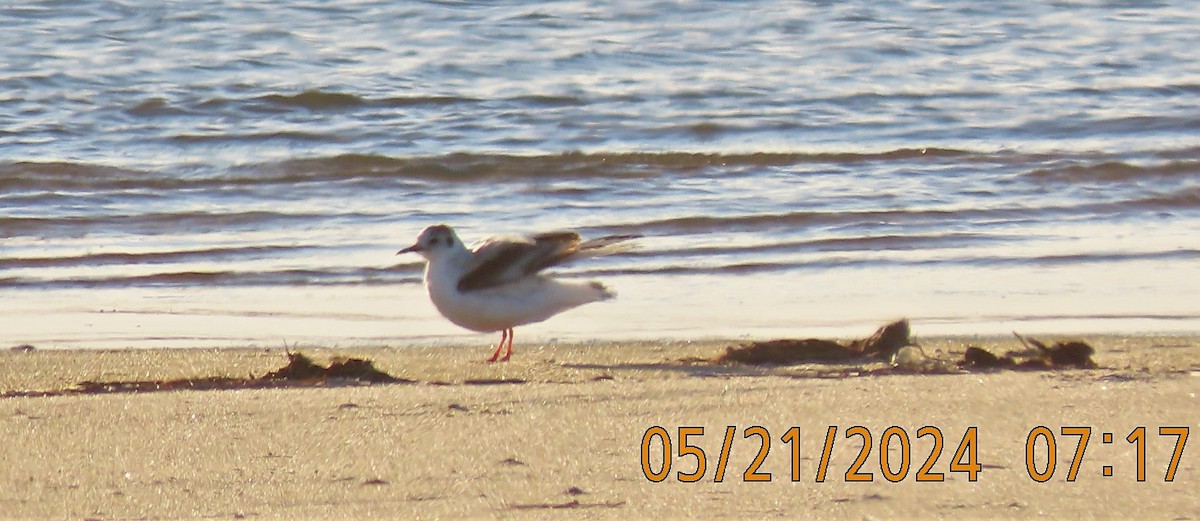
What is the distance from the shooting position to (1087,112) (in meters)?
11.2

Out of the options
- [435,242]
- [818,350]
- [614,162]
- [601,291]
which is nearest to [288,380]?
[435,242]

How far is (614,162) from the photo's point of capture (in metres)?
9.80

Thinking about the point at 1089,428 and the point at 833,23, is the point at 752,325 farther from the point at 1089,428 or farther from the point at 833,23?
the point at 833,23

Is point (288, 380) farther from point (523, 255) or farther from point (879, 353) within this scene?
point (879, 353)

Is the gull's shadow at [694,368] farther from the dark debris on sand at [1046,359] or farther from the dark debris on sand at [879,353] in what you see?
the dark debris on sand at [1046,359]

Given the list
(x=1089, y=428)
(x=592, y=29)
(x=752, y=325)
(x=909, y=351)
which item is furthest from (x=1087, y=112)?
(x=1089, y=428)

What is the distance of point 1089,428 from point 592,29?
10.4 meters

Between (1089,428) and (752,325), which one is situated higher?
(1089,428)

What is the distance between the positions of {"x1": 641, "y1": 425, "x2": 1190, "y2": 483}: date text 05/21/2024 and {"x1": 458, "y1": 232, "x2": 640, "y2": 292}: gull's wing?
1.75 m

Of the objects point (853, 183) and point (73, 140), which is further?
point (73, 140)

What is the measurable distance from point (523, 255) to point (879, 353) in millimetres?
1300

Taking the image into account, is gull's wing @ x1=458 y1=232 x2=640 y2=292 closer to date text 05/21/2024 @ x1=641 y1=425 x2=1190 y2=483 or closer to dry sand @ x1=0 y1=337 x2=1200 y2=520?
dry sand @ x1=0 y1=337 x2=1200 y2=520

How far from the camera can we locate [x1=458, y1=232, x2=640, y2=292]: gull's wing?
571 cm

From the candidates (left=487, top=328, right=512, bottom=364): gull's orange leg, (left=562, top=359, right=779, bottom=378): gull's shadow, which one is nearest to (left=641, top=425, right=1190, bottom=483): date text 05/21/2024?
(left=562, top=359, right=779, bottom=378): gull's shadow
